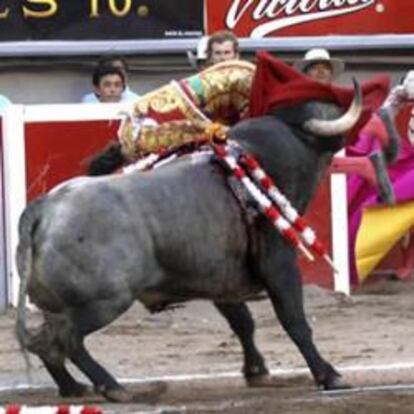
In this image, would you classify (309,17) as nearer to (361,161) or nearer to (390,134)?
(361,161)

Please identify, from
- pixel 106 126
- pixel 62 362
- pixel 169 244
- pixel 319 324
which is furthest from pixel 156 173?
pixel 106 126

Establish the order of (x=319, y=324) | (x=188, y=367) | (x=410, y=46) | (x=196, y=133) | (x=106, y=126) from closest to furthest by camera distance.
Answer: (x=196, y=133) < (x=188, y=367) < (x=319, y=324) < (x=106, y=126) < (x=410, y=46)

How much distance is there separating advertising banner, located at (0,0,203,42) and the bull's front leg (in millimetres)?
5146

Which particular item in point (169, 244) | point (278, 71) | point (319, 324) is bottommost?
point (319, 324)

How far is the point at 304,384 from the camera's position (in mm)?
7750

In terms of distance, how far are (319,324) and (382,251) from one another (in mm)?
1391

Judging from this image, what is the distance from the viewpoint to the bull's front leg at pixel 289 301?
7.44m

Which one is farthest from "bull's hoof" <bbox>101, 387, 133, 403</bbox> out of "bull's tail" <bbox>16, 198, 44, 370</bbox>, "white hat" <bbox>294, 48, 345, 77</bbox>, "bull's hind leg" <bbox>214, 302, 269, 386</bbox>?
"white hat" <bbox>294, 48, 345, 77</bbox>

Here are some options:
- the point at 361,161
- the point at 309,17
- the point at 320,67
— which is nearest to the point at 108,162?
the point at 361,161

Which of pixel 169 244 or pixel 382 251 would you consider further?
pixel 382 251

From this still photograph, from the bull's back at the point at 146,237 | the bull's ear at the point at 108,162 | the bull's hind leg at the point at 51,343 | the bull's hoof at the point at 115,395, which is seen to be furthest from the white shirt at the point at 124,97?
the bull's hoof at the point at 115,395

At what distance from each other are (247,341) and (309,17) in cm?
526

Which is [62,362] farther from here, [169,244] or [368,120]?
[368,120]

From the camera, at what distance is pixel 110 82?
1072 cm
